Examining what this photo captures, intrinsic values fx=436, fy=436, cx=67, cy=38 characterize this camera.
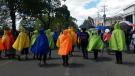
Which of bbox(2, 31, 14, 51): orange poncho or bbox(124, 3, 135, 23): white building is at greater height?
bbox(124, 3, 135, 23): white building

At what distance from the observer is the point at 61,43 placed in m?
19.3

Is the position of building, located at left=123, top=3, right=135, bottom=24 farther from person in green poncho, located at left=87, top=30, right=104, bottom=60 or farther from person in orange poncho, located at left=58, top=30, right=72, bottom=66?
person in orange poncho, located at left=58, top=30, right=72, bottom=66

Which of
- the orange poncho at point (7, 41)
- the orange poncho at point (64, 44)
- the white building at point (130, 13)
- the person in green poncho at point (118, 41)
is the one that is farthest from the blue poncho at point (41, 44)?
the white building at point (130, 13)

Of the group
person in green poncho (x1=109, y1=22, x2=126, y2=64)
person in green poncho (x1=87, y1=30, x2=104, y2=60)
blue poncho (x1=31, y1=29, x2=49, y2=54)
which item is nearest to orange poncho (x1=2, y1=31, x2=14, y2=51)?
person in green poncho (x1=87, y1=30, x2=104, y2=60)

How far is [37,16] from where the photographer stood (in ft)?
220

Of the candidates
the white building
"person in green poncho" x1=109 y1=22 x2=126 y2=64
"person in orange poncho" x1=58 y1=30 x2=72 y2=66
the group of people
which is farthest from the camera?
the white building

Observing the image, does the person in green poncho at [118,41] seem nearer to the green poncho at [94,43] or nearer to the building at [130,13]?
the green poncho at [94,43]

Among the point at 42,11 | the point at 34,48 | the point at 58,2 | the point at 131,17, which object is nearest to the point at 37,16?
the point at 42,11

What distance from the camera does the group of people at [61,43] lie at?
1916cm

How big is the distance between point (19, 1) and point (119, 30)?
148ft

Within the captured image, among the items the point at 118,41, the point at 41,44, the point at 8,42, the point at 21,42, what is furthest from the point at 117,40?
the point at 8,42

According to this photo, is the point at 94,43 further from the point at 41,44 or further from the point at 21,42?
the point at 21,42

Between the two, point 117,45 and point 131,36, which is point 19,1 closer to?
point 131,36

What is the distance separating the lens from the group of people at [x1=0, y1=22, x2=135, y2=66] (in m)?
19.2
